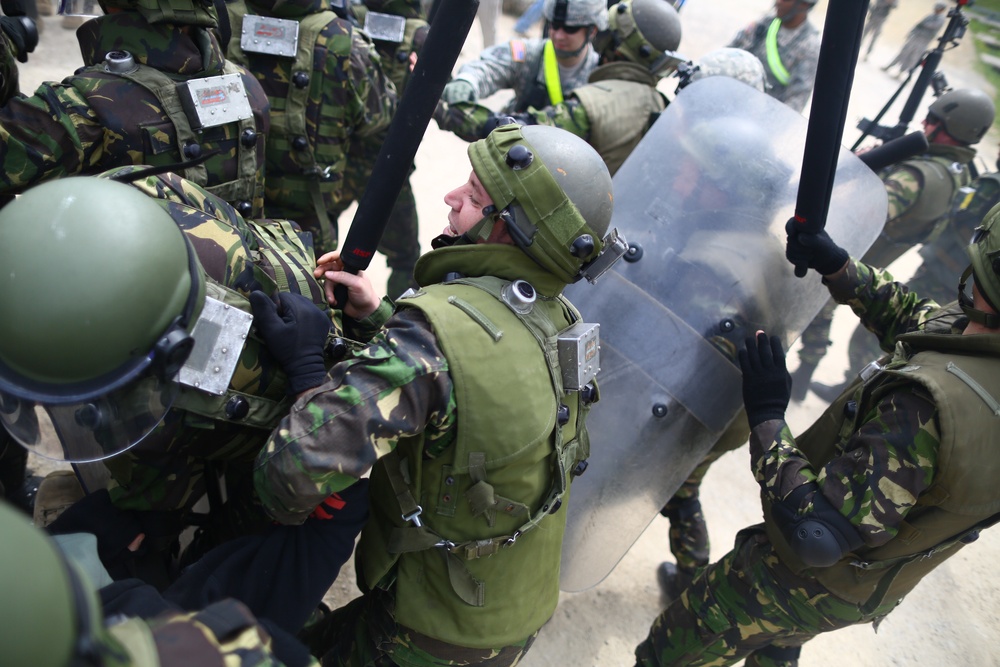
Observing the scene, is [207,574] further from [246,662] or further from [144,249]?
[144,249]

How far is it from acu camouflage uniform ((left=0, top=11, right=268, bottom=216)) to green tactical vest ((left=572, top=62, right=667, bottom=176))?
1.81 metres

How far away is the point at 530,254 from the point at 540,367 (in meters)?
0.32

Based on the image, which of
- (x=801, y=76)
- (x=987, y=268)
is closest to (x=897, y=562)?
(x=987, y=268)

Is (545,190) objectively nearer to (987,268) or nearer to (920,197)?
(987,268)

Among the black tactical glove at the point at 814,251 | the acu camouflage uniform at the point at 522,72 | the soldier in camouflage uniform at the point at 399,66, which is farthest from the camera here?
the soldier in camouflage uniform at the point at 399,66

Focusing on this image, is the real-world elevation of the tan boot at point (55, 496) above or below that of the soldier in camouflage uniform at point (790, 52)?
below

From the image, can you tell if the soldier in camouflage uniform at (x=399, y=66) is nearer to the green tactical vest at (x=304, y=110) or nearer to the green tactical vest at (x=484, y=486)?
the green tactical vest at (x=304, y=110)

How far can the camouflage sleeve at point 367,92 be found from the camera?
376 centimetres

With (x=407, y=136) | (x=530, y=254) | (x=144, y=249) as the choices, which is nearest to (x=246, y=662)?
(x=144, y=249)

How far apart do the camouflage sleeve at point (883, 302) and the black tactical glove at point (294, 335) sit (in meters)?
2.06

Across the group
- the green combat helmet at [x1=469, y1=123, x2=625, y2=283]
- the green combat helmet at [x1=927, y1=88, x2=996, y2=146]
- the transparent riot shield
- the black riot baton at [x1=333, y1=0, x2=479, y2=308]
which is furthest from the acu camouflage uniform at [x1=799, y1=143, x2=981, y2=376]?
the black riot baton at [x1=333, y1=0, x2=479, y2=308]

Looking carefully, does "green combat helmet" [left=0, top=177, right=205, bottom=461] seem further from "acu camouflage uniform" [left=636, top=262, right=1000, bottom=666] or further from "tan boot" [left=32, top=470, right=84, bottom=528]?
"acu camouflage uniform" [left=636, top=262, right=1000, bottom=666]

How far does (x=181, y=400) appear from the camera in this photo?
1.69 metres

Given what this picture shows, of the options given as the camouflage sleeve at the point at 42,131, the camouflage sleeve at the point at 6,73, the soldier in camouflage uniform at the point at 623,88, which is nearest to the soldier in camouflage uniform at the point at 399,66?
the soldier in camouflage uniform at the point at 623,88
